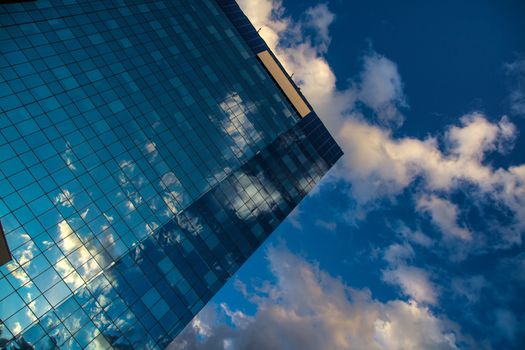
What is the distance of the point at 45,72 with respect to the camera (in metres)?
40.6

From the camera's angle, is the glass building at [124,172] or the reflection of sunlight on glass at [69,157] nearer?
the glass building at [124,172]

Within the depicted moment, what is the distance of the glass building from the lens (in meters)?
31.9

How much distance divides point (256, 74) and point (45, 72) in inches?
1552

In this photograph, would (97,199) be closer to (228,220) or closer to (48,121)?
(48,121)

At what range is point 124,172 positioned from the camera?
4106 centimetres

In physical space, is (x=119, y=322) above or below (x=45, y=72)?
below

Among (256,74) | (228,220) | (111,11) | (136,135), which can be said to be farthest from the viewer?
(256,74)

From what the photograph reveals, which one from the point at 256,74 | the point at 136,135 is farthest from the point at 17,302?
the point at 256,74

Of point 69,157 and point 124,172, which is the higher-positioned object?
point 124,172

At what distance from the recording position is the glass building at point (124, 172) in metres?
31.9

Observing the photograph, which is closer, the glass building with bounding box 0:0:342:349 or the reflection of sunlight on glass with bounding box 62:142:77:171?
the glass building with bounding box 0:0:342:349

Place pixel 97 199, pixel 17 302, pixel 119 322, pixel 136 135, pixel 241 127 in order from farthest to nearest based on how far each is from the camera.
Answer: pixel 241 127 < pixel 136 135 < pixel 97 199 < pixel 119 322 < pixel 17 302

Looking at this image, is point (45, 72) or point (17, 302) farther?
point (45, 72)

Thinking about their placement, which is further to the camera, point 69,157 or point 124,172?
point 124,172
